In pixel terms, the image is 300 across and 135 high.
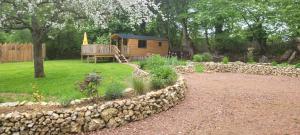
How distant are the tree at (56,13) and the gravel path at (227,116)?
11.7ft

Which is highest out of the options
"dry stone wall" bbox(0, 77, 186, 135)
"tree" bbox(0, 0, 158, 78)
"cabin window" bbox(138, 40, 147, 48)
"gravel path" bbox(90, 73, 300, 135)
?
"tree" bbox(0, 0, 158, 78)

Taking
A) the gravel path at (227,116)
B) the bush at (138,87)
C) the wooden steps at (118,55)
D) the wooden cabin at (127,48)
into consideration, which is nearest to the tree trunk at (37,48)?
the gravel path at (227,116)

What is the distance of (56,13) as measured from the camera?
13766mm

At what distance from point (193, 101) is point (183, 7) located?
2238cm

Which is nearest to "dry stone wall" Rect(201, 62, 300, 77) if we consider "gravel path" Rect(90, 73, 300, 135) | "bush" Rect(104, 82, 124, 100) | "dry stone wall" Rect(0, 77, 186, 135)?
"gravel path" Rect(90, 73, 300, 135)

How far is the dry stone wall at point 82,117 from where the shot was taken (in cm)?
660

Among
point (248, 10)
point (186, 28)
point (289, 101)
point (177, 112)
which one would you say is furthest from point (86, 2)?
point (186, 28)

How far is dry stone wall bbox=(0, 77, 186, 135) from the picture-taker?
6598 millimetres

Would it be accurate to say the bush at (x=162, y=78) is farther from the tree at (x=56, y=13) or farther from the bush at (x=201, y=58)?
the bush at (x=201, y=58)

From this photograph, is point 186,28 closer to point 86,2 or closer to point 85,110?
point 86,2

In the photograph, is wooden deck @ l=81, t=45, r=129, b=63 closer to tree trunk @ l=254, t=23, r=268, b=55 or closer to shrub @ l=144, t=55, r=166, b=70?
shrub @ l=144, t=55, r=166, b=70

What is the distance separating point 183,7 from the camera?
31.7m

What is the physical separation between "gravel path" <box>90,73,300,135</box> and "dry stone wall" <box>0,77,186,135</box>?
0.71 feet

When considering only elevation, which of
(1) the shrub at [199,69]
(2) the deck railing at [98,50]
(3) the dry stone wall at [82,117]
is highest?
(2) the deck railing at [98,50]
